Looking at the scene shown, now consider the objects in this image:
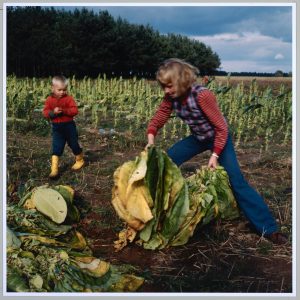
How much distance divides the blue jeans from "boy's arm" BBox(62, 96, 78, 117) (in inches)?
30.3

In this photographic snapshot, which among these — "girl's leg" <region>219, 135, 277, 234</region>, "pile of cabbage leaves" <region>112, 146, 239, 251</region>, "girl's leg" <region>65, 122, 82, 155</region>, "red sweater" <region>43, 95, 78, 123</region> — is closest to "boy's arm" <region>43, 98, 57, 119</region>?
"red sweater" <region>43, 95, 78, 123</region>

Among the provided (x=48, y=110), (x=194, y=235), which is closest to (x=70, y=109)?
(x=48, y=110)

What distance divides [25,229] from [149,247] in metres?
0.86

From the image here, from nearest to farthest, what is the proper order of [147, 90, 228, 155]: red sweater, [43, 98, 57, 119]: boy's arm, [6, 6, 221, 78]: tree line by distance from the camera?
[147, 90, 228, 155]: red sweater < [6, 6, 221, 78]: tree line < [43, 98, 57, 119]: boy's arm

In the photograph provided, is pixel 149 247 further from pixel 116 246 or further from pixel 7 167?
pixel 7 167

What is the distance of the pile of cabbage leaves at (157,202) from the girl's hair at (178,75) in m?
0.43

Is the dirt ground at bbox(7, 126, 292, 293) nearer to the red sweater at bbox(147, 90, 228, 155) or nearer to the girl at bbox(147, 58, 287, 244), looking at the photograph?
the girl at bbox(147, 58, 287, 244)

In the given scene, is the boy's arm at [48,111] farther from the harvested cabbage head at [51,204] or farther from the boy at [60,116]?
the harvested cabbage head at [51,204]

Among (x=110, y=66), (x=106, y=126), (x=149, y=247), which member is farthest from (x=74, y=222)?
(x=110, y=66)

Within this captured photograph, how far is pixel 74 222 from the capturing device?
3678 mm

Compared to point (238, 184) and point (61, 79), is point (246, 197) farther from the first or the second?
point (61, 79)

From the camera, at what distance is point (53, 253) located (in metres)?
3.34

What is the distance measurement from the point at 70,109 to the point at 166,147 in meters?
0.78

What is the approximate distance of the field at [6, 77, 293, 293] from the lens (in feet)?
11.2
